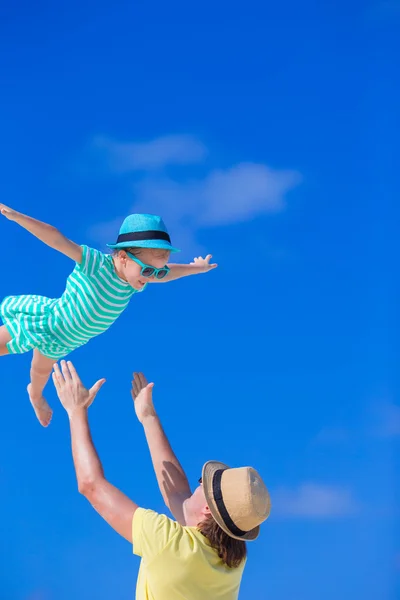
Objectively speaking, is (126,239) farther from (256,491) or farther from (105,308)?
(256,491)

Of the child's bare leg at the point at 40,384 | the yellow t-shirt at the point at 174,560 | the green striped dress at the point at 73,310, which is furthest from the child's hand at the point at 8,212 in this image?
the yellow t-shirt at the point at 174,560

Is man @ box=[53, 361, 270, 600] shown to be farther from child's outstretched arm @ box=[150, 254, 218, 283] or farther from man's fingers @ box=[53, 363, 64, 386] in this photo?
child's outstretched arm @ box=[150, 254, 218, 283]

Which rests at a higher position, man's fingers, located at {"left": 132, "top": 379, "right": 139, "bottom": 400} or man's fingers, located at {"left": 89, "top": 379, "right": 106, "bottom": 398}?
man's fingers, located at {"left": 132, "top": 379, "right": 139, "bottom": 400}

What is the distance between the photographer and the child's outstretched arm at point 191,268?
23.6 ft

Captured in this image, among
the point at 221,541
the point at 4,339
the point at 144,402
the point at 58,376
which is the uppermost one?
the point at 4,339

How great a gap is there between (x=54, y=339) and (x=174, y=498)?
7.66 ft

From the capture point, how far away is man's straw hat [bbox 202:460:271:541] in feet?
14.8

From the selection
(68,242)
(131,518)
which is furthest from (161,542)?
(68,242)

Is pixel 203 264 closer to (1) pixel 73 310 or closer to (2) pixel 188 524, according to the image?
(1) pixel 73 310

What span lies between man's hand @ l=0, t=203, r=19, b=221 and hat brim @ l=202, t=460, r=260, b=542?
2462mm

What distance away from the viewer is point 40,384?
7723 mm

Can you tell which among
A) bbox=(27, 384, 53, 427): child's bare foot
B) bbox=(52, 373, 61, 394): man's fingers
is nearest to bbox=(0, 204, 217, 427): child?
Result: bbox=(27, 384, 53, 427): child's bare foot

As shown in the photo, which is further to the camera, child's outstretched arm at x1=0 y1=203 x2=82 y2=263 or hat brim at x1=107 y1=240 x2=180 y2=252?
hat brim at x1=107 y1=240 x2=180 y2=252

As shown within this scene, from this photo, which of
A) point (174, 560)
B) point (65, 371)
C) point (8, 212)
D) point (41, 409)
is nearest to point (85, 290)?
point (8, 212)
